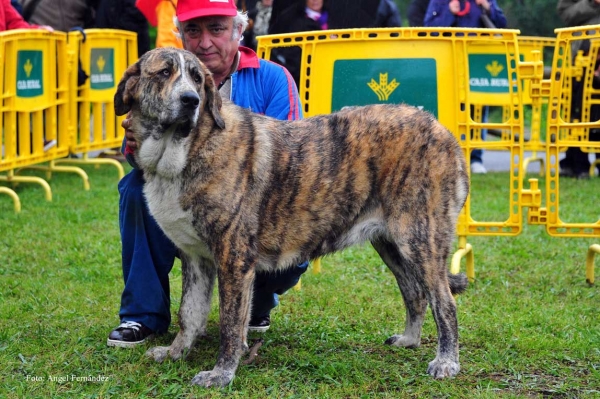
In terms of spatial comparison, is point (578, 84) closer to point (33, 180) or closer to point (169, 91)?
point (33, 180)

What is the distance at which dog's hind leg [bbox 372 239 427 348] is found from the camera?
192 inches

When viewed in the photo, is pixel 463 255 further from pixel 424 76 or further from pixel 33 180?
pixel 33 180

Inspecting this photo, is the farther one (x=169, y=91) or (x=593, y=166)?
(x=593, y=166)

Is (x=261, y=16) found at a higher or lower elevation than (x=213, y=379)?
higher

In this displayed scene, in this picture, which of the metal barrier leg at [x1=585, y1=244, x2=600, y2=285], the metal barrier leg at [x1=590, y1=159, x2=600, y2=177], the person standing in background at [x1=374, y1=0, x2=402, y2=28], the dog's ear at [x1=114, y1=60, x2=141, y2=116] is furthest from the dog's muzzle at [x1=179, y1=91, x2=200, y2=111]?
the metal barrier leg at [x1=590, y1=159, x2=600, y2=177]

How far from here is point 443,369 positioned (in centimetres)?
442

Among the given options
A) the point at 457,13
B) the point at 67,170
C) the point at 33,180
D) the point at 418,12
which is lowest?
the point at 33,180

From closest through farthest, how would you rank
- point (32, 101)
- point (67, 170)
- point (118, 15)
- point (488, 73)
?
point (488, 73), point (32, 101), point (67, 170), point (118, 15)

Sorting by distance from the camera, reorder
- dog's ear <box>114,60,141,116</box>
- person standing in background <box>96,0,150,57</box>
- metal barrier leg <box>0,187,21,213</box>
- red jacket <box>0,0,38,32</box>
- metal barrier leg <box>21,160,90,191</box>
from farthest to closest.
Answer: person standing in background <box>96,0,150,57</box>, metal barrier leg <box>21,160,90,191</box>, red jacket <box>0,0,38,32</box>, metal barrier leg <box>0,187,21,213</box>, dog's ear <box>114,60,141,116</box>

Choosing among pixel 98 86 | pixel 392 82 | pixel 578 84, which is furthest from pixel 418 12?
pixel 392 82

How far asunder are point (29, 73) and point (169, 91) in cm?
532

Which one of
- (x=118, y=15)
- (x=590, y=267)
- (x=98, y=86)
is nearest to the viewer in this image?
(x=590, y=267)

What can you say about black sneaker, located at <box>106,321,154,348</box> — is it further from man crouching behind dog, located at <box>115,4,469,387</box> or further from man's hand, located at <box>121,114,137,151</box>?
man's hand, located at <box>121,114,137,151</box>

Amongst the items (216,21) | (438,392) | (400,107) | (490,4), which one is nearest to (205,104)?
(216,21)
